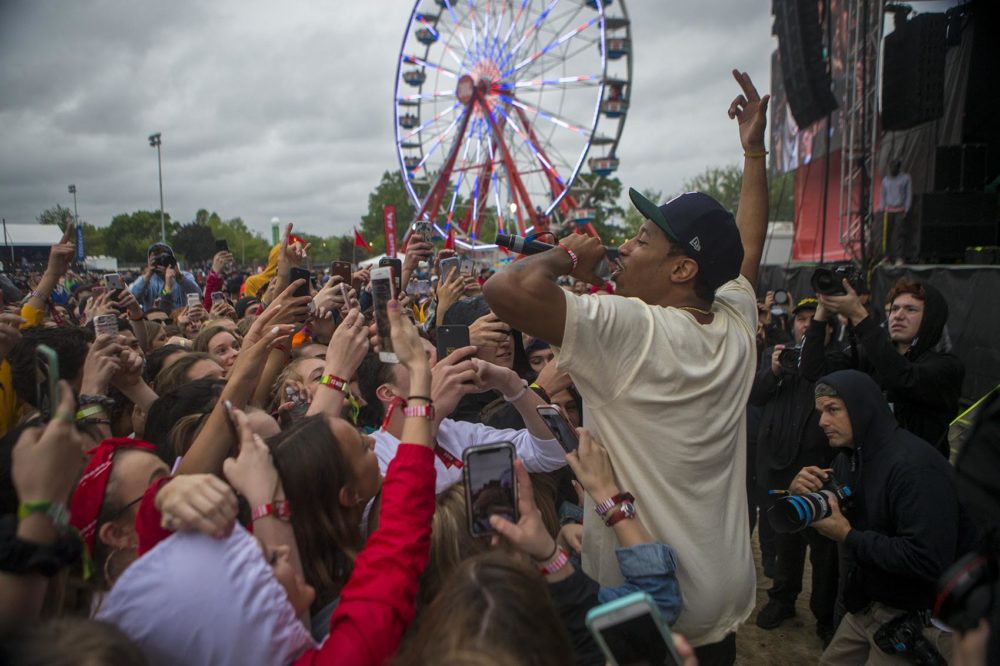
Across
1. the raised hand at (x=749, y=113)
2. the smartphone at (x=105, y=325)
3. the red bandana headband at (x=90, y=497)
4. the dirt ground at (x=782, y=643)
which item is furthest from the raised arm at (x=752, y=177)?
the smartphone at (x=105, y=325)

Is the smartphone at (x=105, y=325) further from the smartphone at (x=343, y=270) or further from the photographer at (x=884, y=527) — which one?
the photographer at (x=884, y=527)

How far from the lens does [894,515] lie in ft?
7.34

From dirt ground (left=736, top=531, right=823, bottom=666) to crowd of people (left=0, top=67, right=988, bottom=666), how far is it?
0.67 metres

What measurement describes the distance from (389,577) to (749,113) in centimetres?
208

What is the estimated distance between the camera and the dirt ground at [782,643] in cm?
333

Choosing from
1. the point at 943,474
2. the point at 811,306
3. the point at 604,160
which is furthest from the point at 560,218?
the point at 943,474

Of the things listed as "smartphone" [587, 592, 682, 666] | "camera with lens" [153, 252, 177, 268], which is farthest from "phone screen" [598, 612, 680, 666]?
"camera with lens" [153, 252, 177, 268]

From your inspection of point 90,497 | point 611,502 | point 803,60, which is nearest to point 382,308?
point 90,497

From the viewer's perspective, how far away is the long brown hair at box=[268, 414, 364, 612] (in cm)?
151

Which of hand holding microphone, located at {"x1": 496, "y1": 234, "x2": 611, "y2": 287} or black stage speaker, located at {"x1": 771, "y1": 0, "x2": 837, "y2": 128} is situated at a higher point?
black stage speaker, located at {"x1": 771, "y1": 0, "x2": 837, "y2": 128}

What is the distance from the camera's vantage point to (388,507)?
1339mm

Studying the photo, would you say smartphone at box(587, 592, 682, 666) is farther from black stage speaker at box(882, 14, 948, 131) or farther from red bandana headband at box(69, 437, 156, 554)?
black stage speaker at box(882, 14, 948, 131)

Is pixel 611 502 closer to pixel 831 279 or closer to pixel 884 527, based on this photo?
pixel 884 527

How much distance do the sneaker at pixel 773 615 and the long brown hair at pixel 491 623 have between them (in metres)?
3.14
